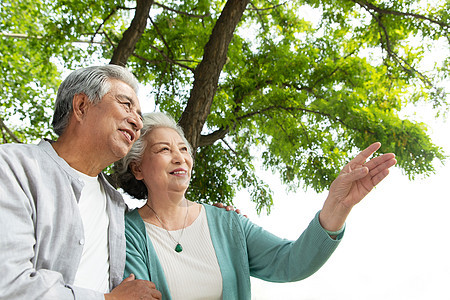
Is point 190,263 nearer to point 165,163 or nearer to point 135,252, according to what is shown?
point 135,252

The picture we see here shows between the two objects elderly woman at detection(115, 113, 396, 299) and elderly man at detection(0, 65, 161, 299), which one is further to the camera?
elderly woman at detection(115, 113, 396, 299)

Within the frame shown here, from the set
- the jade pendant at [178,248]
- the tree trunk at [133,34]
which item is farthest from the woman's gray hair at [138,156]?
the tree trunk at [133,34]

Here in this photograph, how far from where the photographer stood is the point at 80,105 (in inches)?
54.4

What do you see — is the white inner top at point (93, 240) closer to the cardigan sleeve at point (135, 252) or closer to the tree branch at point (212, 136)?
the cardigan sleeve at point (135, 252)

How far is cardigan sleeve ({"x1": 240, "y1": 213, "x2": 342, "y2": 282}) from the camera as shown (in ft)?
4.34

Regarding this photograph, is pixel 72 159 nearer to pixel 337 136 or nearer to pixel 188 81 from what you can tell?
pixel 188 81

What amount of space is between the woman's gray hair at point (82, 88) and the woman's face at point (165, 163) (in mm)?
336

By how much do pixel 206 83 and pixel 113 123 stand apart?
61.0 inches

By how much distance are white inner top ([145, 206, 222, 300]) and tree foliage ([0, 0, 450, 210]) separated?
222 centimetres

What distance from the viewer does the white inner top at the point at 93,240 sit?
1.24 metres

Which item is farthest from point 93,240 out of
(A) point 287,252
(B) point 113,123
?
(A) point 287,252

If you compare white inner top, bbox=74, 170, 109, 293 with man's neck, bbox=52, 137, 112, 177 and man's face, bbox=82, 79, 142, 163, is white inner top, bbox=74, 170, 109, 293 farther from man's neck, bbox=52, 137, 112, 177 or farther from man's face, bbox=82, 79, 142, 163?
man's face, bbox=82, 79, 142, 163

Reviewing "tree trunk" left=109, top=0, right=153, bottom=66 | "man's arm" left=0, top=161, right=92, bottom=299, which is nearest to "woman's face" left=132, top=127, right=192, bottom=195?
"man's arm" left=0, top=161, right=92, bottom=299

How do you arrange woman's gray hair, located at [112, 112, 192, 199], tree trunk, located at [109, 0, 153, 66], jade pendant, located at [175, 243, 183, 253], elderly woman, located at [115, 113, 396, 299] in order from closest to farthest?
elderly woman, located at [115, 113, 396, 299]
jade pendant, located at [175, 243, 183, 253]
woman's gray hair, located at [112, 112, 192, 199]
tree trunk, located at [109, 0, 153, 66]
